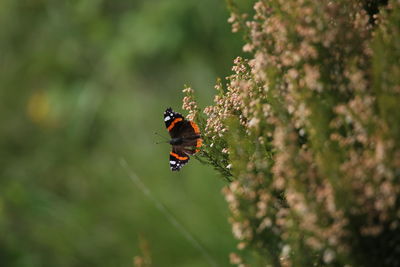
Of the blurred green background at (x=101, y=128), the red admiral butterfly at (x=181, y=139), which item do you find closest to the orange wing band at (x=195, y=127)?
the red admiral butterfly at (x=181, y=139)

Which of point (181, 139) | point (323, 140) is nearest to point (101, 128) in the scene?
point (181, 139)

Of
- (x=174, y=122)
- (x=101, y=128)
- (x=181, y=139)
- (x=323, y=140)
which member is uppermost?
(x=101, y=128)

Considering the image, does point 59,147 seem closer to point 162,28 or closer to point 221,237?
point 162,28

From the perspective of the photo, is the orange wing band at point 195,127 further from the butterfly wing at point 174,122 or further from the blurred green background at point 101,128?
the blurred green background at point 101,128

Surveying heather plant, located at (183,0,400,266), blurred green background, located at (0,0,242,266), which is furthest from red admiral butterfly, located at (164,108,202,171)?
blurred green background, located at (0,0,242,266)

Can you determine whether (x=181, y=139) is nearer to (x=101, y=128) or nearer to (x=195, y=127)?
(x=195, y=127)

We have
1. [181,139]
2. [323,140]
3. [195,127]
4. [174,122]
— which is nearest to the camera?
[323,140]

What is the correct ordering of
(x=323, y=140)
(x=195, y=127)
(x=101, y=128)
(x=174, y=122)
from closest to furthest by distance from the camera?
(x=323, y=140) → (x=195, y=127) → (x=174, y=122) → (x=101, y=128)

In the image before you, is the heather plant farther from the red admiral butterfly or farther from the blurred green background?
the blurred green background
